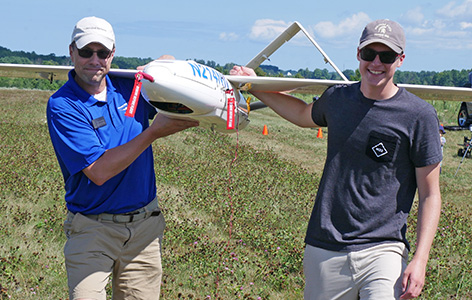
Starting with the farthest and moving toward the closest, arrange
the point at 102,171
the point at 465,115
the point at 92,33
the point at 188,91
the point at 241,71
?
the point at 465,115
the point at 241,71
the point at 188,91
the point at 92,33
the point at 102,171

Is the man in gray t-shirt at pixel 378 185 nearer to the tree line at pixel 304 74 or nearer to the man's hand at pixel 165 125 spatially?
the man's hand at pixel 165 125

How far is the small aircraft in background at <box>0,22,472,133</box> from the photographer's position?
3850 millimetres

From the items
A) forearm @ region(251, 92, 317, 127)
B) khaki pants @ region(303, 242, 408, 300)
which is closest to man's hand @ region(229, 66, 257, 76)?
forearm @ region(251, 92, 317, 127)

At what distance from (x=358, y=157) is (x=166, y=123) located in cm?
143

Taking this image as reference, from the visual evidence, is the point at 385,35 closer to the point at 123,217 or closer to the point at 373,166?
the point at 373,166

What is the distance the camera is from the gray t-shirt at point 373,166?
10.9ft

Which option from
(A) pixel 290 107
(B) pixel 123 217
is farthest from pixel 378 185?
(B) pixel 123 217

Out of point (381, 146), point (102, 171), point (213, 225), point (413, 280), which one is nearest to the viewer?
point (413, 280)

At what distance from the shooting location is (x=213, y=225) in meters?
8.67

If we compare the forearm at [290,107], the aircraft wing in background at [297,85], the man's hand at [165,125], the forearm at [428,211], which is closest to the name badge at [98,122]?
the man's hand at [165,125]

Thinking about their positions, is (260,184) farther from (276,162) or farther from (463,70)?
(463,70)

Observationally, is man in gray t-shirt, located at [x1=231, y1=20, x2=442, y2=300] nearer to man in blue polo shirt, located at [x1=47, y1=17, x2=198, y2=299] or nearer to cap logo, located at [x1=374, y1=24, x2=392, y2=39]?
cap logo, located at [x1=374, y1=24, x2=392, y2=39]

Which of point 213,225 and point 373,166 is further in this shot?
point 213,225

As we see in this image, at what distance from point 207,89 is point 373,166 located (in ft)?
4.88
